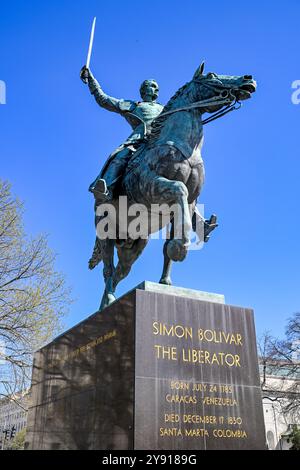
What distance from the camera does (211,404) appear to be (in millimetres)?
5086

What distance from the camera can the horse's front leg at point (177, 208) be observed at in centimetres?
554

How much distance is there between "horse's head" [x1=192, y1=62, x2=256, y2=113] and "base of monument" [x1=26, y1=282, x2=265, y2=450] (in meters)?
3.06

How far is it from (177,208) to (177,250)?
63cm

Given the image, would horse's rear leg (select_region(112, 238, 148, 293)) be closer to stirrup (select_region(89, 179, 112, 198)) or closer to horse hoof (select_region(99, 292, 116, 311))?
horse hoof (select_region(99, 292, 116, 311))

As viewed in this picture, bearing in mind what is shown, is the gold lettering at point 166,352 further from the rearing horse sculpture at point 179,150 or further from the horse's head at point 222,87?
the horse's head at point 222,87

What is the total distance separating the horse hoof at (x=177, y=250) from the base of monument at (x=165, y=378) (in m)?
0.49

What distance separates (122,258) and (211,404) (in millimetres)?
3858

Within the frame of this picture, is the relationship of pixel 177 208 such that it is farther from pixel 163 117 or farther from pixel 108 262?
pixel 108 262

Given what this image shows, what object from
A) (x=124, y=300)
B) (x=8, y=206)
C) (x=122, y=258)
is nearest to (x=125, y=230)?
(x=122, y=258)

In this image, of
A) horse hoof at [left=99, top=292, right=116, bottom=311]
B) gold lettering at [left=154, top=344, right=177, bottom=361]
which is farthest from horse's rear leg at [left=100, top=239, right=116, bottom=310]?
gold lettering at [left=154, top=344, right=177, bottom=361]

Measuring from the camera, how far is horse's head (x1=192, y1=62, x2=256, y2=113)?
21.8 feet

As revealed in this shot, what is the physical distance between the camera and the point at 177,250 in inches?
218

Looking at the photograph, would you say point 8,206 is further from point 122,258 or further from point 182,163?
point 182,163
